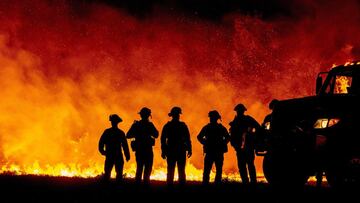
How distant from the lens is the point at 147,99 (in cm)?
2842

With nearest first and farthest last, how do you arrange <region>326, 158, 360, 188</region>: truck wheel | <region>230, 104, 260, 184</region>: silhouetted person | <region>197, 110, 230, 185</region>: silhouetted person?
<region>326, 158, 360, 188</region>: truck wheel → <region>230, 104, 260, 184</region>: silhouetted person → <region>197, 110, 230, 185</region>: silhouetted person

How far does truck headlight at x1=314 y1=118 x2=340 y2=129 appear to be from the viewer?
30.8ft

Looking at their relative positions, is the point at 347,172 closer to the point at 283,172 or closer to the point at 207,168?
the point at 283,172

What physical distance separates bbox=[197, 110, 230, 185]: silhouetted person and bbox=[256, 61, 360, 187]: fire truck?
1053mm

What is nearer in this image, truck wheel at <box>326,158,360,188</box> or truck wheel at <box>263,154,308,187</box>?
truck wheel at <box>326,158,360,188</box>

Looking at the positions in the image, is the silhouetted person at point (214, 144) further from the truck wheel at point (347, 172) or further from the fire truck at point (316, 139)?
the truck wheel at point (347, 172)

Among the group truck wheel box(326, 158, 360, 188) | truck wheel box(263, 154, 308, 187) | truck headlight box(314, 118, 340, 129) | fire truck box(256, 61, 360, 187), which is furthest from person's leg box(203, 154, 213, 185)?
truck wheel box(326, 158, 360, 188)

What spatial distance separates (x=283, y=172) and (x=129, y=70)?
1880 centimetres

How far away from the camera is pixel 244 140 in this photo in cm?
1175

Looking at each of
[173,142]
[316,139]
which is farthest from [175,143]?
[316,139]

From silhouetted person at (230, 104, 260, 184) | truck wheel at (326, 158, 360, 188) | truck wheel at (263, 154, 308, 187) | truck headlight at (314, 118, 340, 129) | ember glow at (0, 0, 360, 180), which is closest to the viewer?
truck wheel at (326, 158, 360, 188)

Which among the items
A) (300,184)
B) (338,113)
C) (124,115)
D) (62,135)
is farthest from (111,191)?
(124,115)

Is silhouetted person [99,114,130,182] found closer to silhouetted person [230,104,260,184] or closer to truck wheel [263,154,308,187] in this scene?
silhouetted person [230,104,260,184]

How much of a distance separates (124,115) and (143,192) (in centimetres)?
1832
